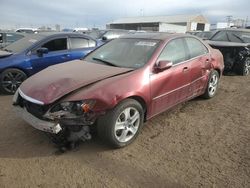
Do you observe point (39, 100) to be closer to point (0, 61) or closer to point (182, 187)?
point (182, 187)

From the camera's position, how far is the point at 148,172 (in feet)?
10.5

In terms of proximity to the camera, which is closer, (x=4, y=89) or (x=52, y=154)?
(x=52, y=154)

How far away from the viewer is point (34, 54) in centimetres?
660

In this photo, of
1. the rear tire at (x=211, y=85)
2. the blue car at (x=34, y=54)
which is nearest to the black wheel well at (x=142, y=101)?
the rear tire at (x=211, y=85)

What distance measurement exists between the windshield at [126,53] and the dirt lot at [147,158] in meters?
1.14

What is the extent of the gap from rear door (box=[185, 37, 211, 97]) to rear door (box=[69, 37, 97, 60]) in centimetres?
324

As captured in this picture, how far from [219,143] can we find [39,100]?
2.64 meters

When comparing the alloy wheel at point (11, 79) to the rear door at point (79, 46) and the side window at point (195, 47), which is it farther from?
the side window at point (195, 47)

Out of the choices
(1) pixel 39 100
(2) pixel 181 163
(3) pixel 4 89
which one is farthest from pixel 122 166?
(3) pixel 4 89

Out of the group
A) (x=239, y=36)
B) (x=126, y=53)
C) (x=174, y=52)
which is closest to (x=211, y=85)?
(x=174, y=52)

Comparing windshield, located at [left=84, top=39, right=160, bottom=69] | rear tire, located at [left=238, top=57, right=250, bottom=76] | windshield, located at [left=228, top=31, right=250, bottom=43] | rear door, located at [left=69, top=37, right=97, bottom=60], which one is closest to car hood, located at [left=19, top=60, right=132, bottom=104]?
windshield, located at [left=84, top=39, right=160, bottom=69]

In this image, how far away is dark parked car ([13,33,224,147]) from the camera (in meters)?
3.37

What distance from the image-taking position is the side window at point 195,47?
16.9 feet

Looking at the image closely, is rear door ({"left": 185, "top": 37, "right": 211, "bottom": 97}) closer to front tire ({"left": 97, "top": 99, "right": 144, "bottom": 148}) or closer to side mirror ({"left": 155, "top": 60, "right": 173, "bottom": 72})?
side mirror ({"left": 155, "top": 60, "right": 173, "bottom": 72})
